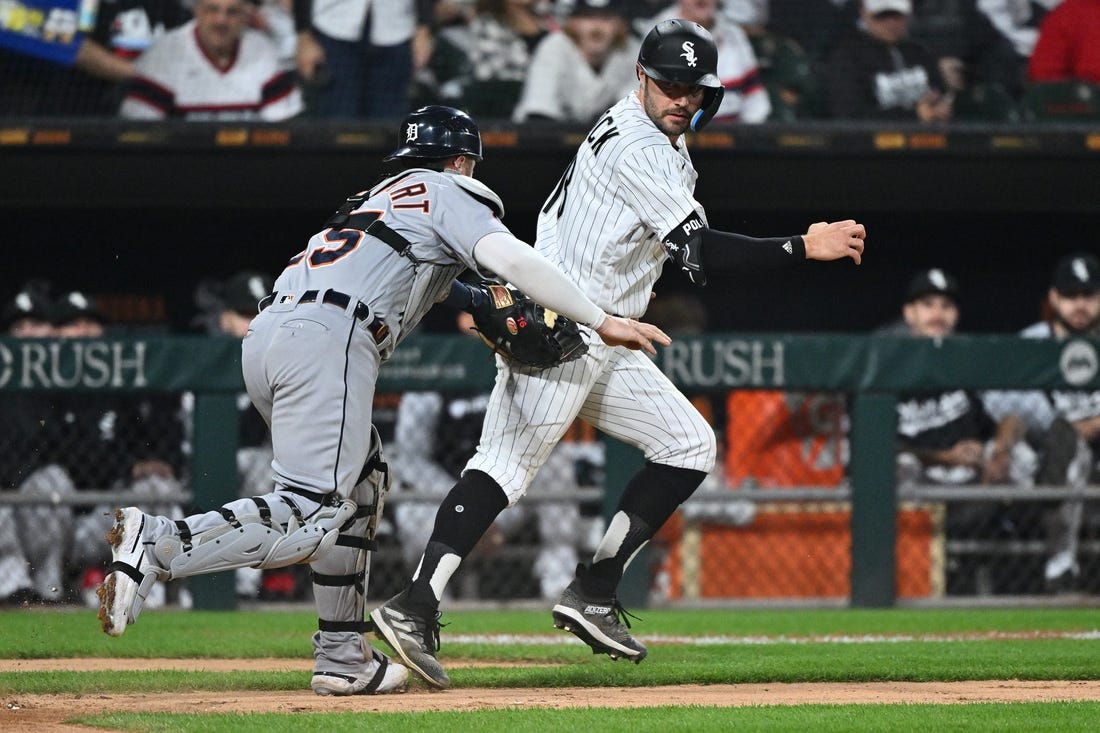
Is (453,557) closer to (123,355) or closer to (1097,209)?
(123,355)

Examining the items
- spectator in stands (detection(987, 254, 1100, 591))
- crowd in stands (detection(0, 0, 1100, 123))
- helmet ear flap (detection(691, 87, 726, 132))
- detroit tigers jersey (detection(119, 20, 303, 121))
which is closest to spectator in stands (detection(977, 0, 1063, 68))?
crowd in stands (detection(0, 0, 1100, 123))

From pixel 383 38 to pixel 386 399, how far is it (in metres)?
2.16

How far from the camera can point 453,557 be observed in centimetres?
407

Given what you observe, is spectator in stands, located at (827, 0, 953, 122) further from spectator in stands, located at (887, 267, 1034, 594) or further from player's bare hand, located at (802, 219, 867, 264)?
player's bare hand, located at (802, 219, 867, 264)

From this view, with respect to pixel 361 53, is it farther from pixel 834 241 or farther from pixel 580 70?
pixel 834 241

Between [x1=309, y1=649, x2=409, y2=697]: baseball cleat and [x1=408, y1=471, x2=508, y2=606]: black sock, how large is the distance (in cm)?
21

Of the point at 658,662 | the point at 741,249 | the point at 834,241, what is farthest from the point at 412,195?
the point at 658,662

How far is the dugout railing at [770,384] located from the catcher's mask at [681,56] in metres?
2.89

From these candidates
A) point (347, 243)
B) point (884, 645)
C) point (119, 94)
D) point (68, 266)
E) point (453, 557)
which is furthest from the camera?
point (68, 266)

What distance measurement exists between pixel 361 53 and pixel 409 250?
5019 millimetres

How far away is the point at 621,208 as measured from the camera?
424cm

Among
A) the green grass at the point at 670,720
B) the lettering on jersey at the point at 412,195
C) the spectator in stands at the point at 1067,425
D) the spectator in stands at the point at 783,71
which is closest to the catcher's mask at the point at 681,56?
the lettering on jersey at the point at 412,195

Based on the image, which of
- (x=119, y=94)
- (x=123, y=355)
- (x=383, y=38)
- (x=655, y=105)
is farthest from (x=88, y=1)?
(x=655, y=105)

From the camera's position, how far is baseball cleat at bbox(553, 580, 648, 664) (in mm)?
4227
